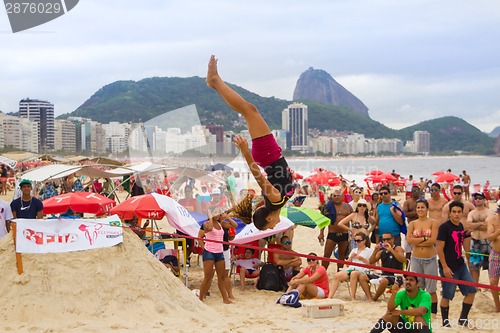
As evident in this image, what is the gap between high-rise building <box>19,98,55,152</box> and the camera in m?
94.3

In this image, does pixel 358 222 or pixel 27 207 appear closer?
pixel 27 207

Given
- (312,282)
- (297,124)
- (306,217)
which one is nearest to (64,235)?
(312,282)

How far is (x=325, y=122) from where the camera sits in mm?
180125

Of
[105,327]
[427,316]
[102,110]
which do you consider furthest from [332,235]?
[102,110]

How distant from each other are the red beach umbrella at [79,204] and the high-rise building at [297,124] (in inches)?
4438

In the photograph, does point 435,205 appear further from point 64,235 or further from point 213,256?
point 64,235

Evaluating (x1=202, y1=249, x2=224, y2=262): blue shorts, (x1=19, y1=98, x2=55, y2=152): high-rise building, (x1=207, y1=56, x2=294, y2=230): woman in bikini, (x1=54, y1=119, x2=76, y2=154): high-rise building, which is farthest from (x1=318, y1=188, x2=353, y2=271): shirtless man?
(x1=19, y1=98, x2=55, y2=152): high-rise building

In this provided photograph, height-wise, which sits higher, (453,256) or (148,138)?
(148,138)

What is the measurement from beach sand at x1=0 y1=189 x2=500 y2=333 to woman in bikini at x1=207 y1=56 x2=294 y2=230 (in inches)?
102

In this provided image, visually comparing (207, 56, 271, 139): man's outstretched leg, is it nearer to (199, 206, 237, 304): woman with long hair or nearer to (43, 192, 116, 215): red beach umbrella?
(199, 206, 237, 304): woman with long hair

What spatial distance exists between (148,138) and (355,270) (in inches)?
164

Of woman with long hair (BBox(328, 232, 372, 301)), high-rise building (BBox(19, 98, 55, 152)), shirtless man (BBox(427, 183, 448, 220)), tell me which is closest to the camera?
woman with long hair (BBox(328, 232, 372, 301))

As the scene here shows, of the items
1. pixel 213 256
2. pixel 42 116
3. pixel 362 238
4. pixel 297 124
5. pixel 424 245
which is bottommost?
pixel 213 256

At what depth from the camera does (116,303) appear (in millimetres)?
6816
